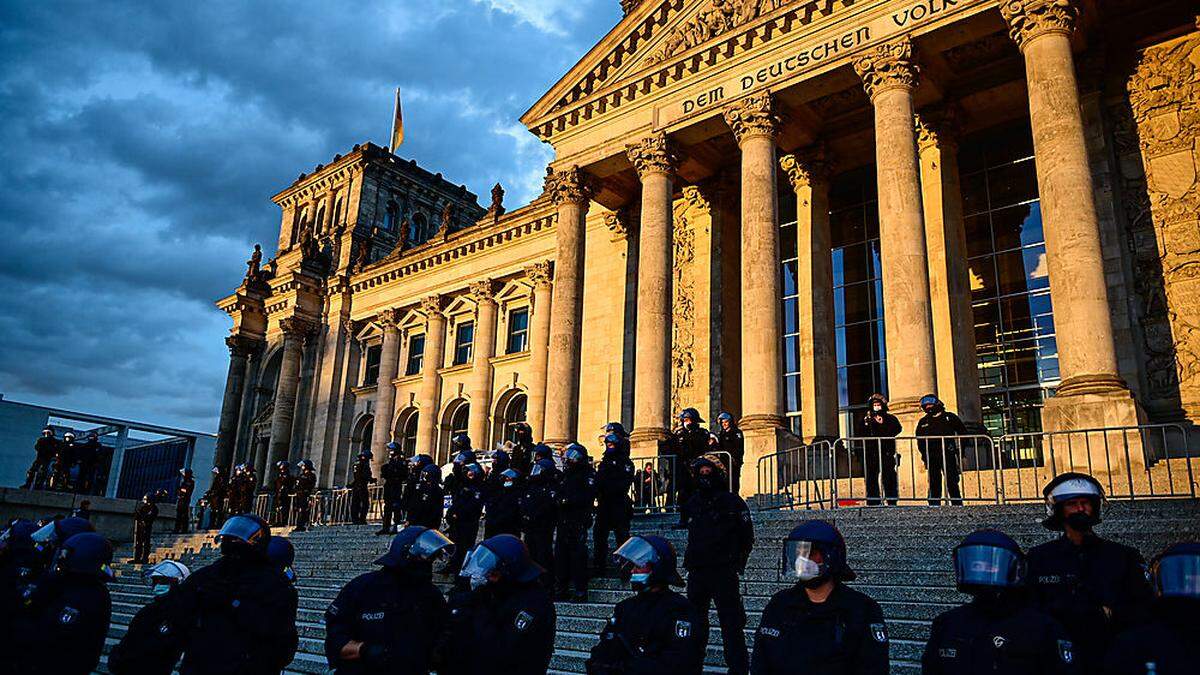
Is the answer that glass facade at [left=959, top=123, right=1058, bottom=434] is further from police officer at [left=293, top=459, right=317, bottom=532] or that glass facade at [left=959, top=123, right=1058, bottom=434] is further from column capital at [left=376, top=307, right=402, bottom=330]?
column capital at [left=376, top=307, right=402, bottom=330]

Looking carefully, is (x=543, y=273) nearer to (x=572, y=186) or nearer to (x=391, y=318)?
(x=572, y=186)

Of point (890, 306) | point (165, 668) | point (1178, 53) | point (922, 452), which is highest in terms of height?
point (1178, 53)

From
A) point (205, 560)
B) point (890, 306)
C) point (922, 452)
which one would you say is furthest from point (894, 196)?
point (205, 560)

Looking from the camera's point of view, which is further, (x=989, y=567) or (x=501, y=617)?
(x=501, y=617)

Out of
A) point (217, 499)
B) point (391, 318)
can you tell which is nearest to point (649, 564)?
point (217, 499)

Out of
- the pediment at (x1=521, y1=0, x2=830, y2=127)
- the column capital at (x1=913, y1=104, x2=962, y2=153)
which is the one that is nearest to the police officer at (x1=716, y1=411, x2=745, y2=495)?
the column capital at (x1=913, y1=104, x2=962, y2=153)

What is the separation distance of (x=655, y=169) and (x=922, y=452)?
9.82 metres

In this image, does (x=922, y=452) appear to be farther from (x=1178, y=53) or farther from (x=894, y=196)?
(x=1178, y=53)

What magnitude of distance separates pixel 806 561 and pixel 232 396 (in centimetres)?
3753

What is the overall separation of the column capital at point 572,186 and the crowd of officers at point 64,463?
47.1ft

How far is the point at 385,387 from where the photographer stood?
3312cm

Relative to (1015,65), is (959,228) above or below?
below

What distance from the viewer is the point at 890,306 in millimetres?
15141

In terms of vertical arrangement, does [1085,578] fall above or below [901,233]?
below
